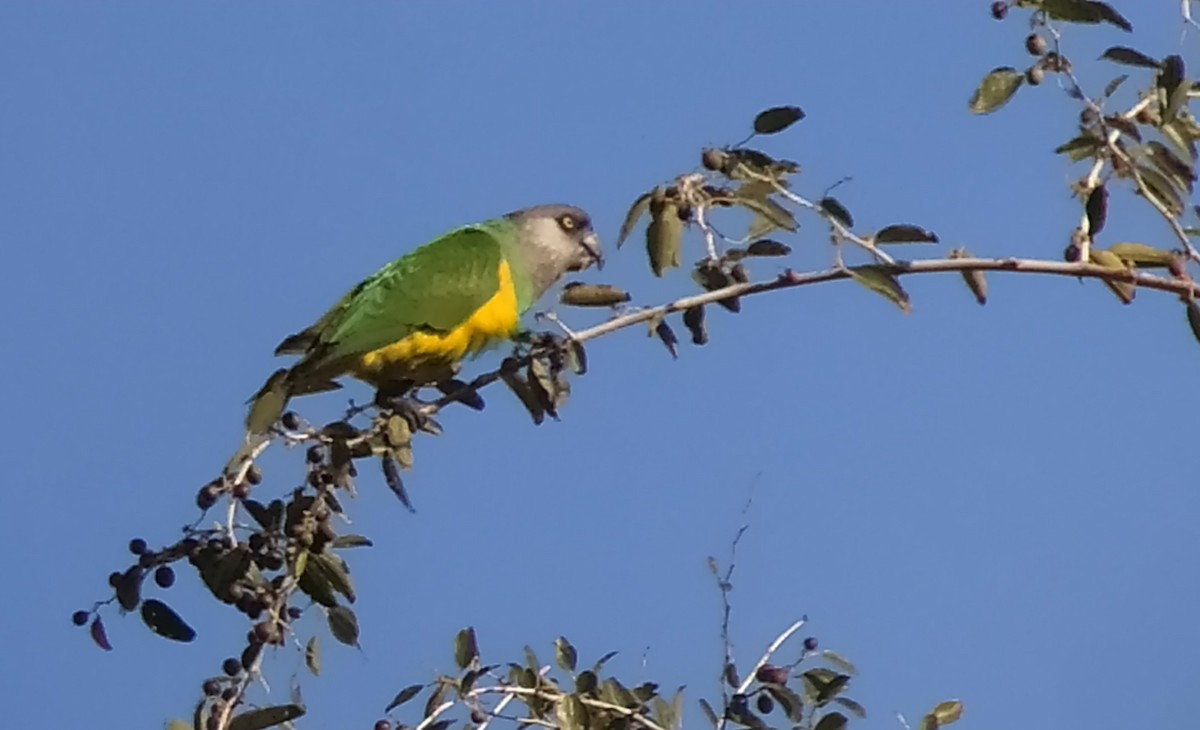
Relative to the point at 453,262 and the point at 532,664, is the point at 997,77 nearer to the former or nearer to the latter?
the point at 532,664

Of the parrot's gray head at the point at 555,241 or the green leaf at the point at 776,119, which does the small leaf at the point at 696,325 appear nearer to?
the green leaf at the point at 776,119

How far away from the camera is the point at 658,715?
2756 mm

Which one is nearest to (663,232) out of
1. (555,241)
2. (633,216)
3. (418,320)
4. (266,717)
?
(633,216)

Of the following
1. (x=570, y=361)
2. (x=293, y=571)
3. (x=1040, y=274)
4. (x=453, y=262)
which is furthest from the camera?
(x=453, y=262)

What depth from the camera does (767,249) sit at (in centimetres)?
273

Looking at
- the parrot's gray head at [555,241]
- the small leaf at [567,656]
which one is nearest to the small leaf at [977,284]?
the small leaf at [567,656]

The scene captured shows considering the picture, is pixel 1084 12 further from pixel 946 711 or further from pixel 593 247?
pixel 593 247

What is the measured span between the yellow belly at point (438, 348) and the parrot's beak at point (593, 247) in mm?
1114

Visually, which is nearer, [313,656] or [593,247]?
[313,656]

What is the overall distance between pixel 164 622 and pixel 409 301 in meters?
1.47

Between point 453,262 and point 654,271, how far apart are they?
1.67 metres

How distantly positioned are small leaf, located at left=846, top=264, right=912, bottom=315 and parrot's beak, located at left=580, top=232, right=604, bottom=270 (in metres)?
2.94

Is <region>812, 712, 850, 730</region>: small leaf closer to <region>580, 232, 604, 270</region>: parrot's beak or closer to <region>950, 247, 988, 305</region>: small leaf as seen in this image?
<region>950, 247, 988, 305</region>: small leaf

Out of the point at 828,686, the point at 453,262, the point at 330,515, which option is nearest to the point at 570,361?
the point at 330,515
